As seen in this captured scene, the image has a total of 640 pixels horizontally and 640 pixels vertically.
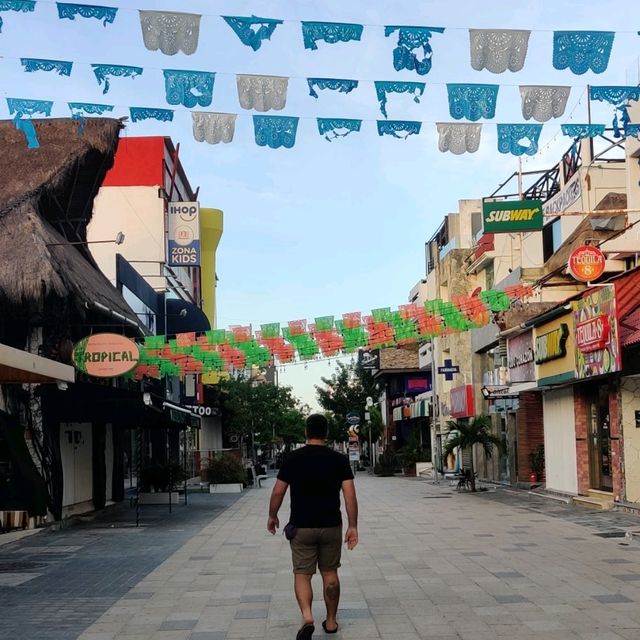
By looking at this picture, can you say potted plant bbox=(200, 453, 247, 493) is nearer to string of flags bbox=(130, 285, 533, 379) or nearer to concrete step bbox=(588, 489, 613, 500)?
string of flags bbox=(130, 285, 533, 379)

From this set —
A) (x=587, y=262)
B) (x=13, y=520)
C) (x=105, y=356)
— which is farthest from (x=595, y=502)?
(x=13, y=520)

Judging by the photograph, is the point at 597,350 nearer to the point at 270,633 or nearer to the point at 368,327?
the point at 368,327

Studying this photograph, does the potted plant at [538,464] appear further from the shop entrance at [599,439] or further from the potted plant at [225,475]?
the potted plant at [225,475]

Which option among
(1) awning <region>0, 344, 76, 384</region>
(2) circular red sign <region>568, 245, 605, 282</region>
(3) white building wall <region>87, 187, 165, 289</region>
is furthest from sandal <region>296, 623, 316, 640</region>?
(3) white building wall <region>87, 187, 165, 289</region>

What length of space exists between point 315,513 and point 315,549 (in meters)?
0.32

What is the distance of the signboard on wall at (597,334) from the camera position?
18.8 m

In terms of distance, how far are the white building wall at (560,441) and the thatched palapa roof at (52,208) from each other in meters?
11.9

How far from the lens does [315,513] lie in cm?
766

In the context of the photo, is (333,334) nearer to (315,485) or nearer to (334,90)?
(334,90)

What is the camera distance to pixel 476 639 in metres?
7.46

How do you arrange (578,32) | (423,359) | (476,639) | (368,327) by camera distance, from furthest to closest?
(423,359), (368,327), (578,32), (476,639)

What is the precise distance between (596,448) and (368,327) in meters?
6.54

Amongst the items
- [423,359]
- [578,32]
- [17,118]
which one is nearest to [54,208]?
[17,118]

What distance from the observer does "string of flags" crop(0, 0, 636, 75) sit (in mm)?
9914
